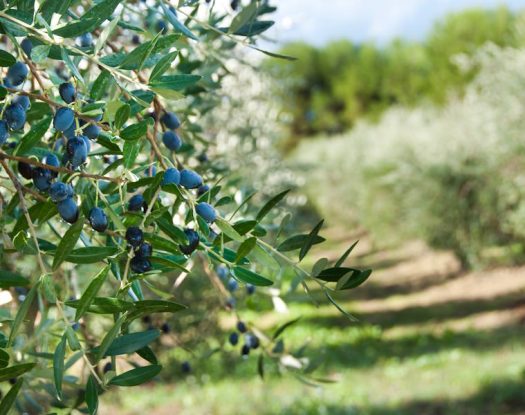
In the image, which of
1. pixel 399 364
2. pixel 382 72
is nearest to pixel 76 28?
pixel 399 364

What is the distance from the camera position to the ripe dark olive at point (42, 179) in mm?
633

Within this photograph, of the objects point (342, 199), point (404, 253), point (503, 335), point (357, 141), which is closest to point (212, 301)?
point (503, 335)

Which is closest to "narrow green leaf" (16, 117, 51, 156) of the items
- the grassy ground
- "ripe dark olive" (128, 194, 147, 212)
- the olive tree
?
the olive tree

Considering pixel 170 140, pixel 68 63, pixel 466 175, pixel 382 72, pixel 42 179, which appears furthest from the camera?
pixel 382 72

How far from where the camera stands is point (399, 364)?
269 inches

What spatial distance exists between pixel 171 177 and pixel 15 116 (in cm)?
14

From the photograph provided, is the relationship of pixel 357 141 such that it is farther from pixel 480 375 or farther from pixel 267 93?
pixel 480 375

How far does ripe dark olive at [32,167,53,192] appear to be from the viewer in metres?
0.63

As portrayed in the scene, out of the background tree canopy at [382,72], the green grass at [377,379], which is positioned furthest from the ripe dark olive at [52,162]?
the background tree canopy at [382,72]

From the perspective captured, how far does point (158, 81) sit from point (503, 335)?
7.41 meters

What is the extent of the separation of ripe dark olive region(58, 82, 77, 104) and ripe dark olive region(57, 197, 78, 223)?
8 centimetres

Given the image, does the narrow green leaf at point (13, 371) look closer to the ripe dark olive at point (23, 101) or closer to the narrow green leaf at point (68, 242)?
the narrow green leaf at point (68, 242)

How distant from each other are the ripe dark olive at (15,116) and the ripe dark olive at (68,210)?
76 mm

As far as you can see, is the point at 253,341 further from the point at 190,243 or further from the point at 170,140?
the point at 190,243
